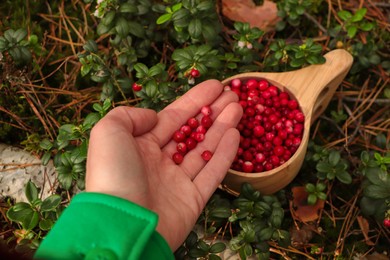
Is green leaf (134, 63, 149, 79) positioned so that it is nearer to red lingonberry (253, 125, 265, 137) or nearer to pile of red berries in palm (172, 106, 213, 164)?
pile of red berries in palm (172, 106, 213, 164)

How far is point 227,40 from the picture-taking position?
4.25 meters

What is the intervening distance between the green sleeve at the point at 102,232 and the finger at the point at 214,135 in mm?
820

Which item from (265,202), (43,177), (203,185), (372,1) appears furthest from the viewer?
(372,1)

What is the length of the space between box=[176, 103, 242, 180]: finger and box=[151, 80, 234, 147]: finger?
169 mm

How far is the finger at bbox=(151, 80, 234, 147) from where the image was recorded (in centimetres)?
329

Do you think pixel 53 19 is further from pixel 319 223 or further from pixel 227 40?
pixel 319 223

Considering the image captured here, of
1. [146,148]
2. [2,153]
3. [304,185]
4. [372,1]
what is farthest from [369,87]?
[2,153]

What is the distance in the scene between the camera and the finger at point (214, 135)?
3.21 meters

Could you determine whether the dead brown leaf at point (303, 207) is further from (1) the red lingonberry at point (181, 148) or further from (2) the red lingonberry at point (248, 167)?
(1) the red lingonberry at point (181, 148)

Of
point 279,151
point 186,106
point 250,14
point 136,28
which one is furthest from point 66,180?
point 250,14

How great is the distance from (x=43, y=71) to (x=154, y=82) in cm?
130

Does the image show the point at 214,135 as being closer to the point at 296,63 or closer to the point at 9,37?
the point at 296,63

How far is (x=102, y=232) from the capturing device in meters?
2.29

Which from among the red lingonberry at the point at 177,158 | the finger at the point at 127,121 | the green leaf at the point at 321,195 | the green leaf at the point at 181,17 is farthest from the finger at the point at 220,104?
the green leaf at the point at 321,195
